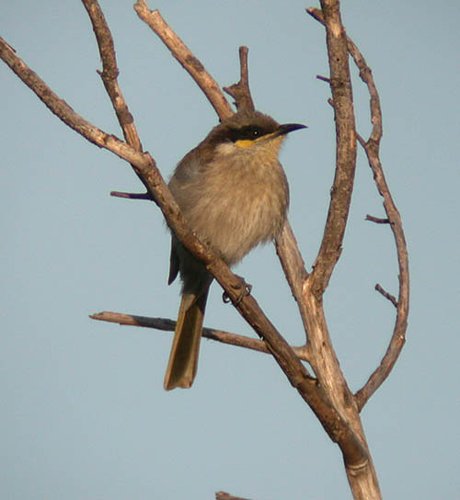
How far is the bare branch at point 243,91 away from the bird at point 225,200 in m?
0.13

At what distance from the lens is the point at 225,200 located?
221 inches

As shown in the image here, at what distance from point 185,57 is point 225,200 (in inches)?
41.6

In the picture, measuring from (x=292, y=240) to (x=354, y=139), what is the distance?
4.76 feet

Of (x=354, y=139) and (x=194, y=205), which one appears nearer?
(x=354, y=139)

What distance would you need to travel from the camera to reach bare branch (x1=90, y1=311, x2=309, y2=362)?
4539mm

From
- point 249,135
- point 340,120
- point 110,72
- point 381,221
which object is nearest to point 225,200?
point 249,135

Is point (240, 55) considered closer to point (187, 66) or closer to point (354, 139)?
point (187, 66)

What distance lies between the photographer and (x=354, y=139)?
4.18 meters

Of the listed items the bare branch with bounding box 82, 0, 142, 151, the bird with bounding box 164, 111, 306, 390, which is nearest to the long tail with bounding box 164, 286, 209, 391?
the bird with bounding box 164, 111, 306, 390

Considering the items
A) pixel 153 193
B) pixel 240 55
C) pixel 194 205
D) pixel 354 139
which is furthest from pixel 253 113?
pixel 153 193

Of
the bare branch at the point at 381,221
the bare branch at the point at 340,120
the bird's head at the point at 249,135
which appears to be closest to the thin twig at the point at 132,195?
the bare branch at the point at 340,120

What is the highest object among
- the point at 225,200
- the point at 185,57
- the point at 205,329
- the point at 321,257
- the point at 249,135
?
the point at 185,57

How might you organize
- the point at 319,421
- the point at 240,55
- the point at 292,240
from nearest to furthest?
1. the point at 319,421
2. the point at 292,240
3. the point at 240,55

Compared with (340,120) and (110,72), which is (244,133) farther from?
(110,72)
